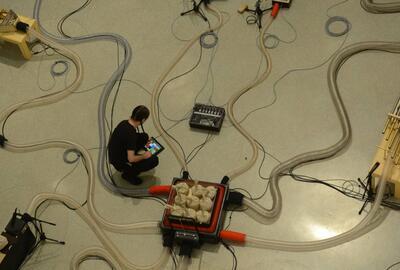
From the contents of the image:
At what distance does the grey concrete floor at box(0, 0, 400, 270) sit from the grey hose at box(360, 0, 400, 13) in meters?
0.08

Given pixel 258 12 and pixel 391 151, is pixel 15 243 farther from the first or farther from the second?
pixel 258 12

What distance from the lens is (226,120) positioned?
4.90 m

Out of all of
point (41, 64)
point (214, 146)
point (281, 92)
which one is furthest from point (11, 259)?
point (281, 92)

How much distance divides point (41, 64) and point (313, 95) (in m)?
2.94

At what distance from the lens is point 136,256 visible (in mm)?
4227

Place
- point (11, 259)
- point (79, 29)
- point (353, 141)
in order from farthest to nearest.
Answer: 1. point (79, 29)
2. point (353, 141)
3. point (11, 259)

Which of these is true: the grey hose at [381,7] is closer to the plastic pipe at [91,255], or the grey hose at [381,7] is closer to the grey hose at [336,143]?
the grey hose at [336,143]

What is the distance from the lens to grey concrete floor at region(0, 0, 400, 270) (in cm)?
420

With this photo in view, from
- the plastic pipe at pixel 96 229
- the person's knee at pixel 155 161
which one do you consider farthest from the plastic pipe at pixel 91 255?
the person's knee at pixel 155 161

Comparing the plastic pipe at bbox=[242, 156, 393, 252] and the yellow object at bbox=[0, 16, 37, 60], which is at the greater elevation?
the yellow object at bbox=[0, 16, 37, 60]

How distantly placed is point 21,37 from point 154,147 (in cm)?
205

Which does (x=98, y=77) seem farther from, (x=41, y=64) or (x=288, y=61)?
(x=288, y=61)

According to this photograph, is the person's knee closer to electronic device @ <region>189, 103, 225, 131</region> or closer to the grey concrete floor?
the grey concrete floor

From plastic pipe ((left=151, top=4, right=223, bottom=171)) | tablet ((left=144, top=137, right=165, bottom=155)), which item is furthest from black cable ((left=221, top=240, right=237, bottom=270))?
tablet ((left=144, top=137, right=165, bottom=155))
